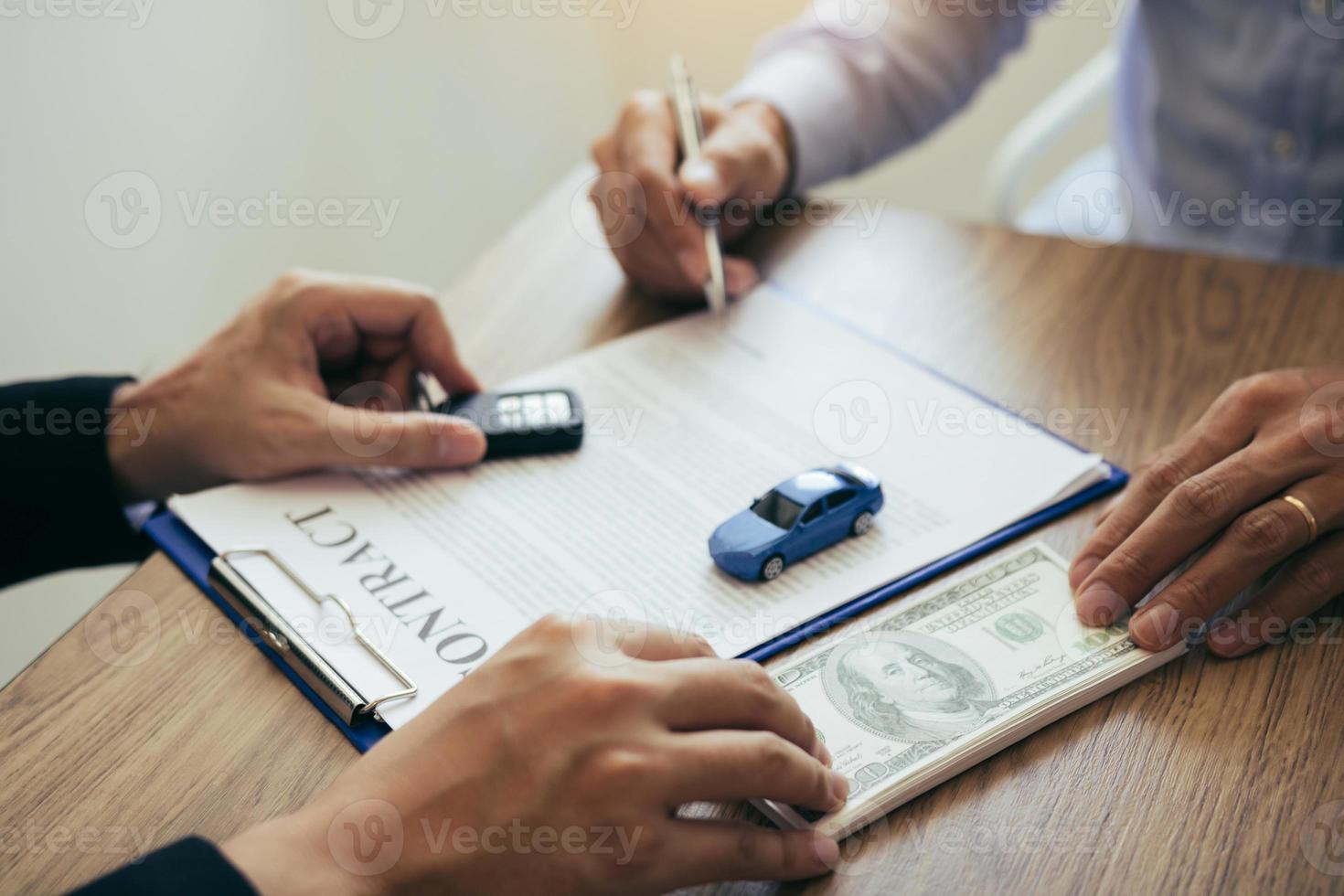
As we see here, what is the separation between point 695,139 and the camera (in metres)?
1.05

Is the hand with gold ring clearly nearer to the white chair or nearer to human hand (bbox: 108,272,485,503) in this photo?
human hand (bbox: 108,272,485,503)

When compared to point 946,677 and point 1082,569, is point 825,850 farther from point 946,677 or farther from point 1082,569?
point 1082,569

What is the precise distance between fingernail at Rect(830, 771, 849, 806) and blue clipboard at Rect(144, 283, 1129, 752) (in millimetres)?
104

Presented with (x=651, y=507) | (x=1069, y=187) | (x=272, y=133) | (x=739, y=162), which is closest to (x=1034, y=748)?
(x=651, y=507)

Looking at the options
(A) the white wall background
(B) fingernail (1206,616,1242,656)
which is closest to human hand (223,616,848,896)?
(B) fingernail (1206,616,1242,656)

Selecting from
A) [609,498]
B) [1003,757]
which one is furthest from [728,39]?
[1003,757]

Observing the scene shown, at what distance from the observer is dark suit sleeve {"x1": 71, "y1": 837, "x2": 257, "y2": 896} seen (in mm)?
493

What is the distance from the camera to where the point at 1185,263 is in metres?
0.98

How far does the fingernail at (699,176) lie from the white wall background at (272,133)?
902mm

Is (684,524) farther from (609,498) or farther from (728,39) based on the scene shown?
(728,39)

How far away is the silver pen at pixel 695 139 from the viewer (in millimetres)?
986

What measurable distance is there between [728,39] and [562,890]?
2.32 meters

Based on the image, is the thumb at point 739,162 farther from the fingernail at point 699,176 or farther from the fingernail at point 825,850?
the fingernail at point 825,850

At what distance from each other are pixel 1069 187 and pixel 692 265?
71 cm
